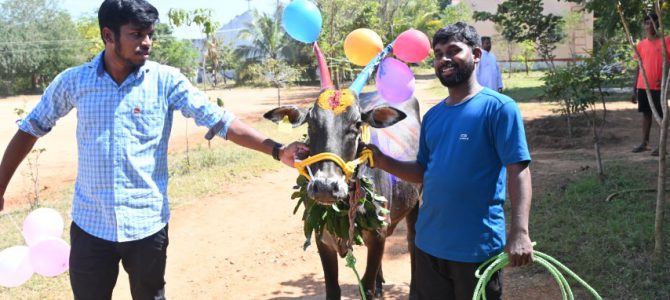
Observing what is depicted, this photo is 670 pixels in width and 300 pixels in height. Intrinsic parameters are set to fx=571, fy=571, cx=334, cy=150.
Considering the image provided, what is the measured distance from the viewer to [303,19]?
407 centimetres

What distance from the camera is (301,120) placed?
3.42 meters

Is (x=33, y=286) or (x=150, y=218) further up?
(x=150, y=218)

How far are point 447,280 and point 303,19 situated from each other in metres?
2.14

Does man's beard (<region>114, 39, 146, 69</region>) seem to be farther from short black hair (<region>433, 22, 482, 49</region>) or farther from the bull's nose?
short black hair (<region>433, 22, 482, 49</region>)

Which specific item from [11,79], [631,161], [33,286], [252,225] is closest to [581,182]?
[631,161]

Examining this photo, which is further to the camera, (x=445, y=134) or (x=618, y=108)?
(x=618, y=108)

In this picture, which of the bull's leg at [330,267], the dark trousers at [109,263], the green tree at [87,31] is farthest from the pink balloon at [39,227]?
the green tree at [87,31]

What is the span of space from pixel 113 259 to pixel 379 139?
2432 mm

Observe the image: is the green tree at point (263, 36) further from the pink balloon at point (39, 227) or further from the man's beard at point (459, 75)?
the man's beard at point (459, 75)

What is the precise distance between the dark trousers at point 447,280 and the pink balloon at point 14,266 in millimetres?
2478

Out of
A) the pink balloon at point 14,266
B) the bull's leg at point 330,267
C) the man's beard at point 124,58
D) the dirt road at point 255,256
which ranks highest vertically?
the man's beard at point 124,58

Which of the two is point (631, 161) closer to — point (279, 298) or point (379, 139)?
point (379, 139)

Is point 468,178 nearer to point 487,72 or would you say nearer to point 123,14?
point 123,14

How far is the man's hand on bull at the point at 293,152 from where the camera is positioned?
321cm
